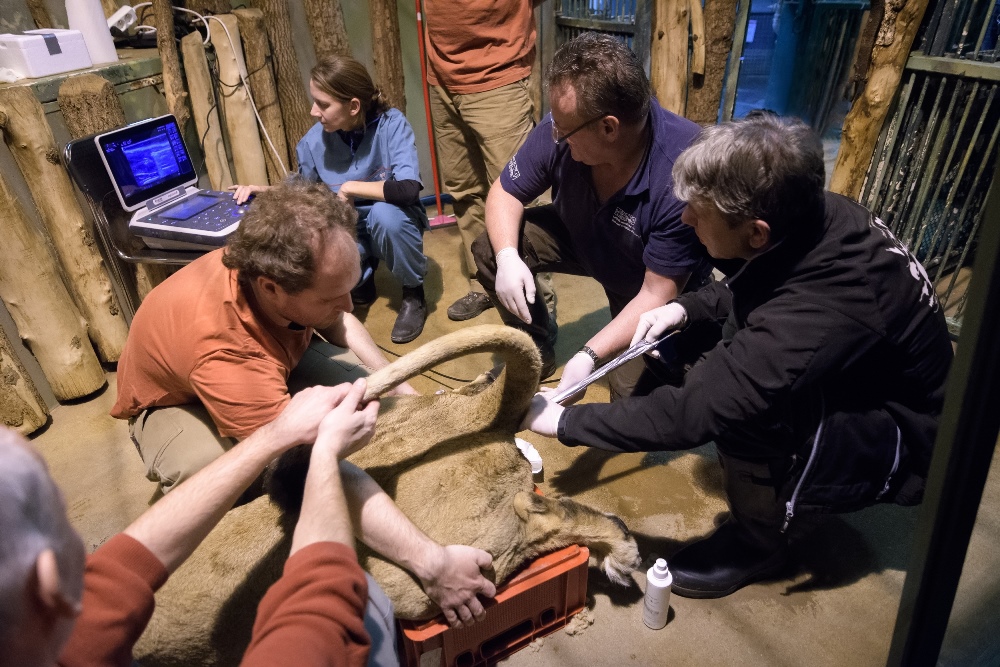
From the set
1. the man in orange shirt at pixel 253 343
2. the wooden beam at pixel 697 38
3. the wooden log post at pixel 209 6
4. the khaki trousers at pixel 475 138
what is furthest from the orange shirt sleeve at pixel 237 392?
the wooden beam at pixel 697 38

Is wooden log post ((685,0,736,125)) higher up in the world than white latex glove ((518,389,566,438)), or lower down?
higher up

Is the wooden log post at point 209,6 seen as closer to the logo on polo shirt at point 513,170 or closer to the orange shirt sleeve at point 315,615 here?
the logo on polo shirt at point 513,170

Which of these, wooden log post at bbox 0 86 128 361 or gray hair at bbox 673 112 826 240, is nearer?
gray hair at bbox 673 112 826 240

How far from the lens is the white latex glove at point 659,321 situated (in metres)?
2.21

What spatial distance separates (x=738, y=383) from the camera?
1625 millimetres

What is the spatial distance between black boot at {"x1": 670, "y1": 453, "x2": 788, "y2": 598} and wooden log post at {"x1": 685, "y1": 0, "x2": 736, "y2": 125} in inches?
102

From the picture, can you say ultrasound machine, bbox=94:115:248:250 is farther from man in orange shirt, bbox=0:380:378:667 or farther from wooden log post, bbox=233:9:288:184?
man in orange shirt, bbox=0:380:378:667

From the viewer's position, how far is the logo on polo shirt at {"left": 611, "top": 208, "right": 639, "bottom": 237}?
2.47 m

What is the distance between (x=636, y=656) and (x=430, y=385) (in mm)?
1644

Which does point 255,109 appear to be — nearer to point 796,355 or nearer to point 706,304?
point 706,304

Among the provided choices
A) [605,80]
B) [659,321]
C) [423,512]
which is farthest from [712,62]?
[423,512]

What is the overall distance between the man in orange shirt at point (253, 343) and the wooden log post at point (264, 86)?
2243 mm

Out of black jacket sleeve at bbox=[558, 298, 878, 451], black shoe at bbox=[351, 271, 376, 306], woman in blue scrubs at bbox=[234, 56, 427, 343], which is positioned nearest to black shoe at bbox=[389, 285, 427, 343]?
woman in blue scrubs at bbox=[234, 56, 427, 343]

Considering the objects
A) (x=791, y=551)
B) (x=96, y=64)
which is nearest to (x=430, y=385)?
(x=791, y=551)
